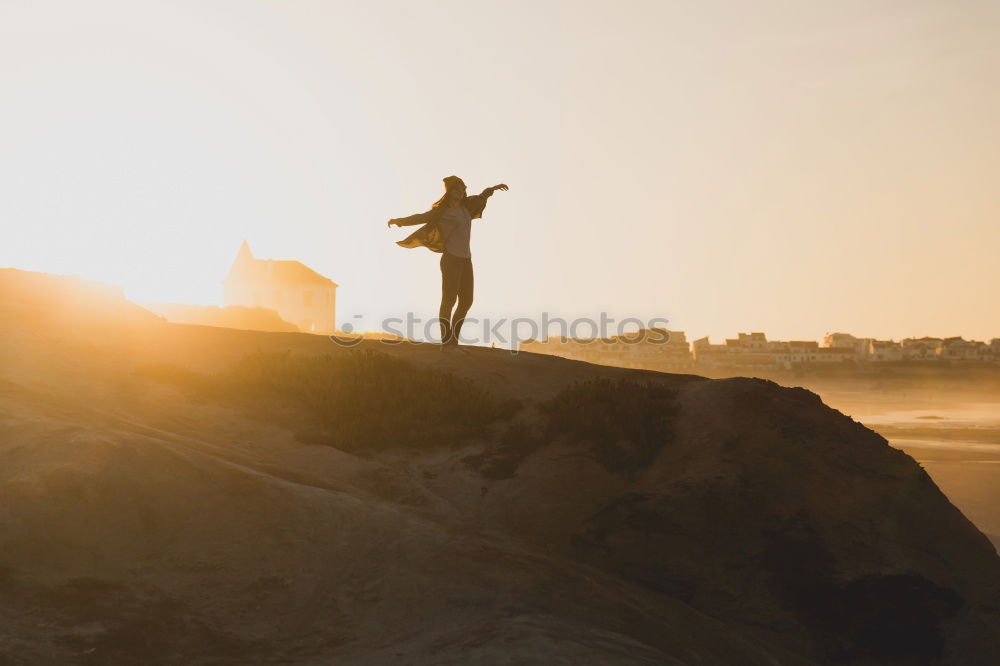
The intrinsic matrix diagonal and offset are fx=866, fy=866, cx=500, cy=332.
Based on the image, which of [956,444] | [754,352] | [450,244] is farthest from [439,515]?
[754,352]

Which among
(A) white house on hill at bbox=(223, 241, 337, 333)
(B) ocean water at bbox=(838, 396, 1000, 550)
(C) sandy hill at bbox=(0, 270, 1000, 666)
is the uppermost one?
(A) white house on hill at bbox=(223, 241, 337, 333)

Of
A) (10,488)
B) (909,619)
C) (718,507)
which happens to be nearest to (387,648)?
(10,488)

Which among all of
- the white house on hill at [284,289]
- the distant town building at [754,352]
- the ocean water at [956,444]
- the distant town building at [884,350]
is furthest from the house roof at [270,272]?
the distant town building at [884,350]

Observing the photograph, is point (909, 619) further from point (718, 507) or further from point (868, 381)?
point (868, 381)

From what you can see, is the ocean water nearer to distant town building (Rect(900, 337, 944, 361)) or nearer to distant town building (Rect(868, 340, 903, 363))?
distant town building (Rect(900, 337, 944, 361))

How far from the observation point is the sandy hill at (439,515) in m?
6.15

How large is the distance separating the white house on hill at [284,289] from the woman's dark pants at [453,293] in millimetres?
92081

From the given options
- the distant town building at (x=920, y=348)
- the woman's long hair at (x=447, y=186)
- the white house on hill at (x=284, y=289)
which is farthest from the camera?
the distant town building at (x=920, y=348)

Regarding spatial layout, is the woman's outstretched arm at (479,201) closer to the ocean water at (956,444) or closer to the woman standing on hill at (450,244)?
the woman standing on hill at (450,244)

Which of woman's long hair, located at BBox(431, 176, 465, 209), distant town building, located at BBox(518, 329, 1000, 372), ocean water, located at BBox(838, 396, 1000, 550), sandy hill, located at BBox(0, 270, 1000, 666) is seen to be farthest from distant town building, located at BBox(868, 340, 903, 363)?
sandy hill, located at BBox(0, 270, 1000, 666)

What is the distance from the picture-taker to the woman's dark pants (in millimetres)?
14984

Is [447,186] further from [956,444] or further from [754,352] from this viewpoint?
[754,352]

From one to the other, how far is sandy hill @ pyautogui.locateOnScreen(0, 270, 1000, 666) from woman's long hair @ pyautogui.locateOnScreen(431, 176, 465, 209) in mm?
2654

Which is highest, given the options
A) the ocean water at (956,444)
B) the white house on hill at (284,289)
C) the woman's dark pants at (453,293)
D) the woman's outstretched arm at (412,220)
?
the white house on hill at (284,289)
